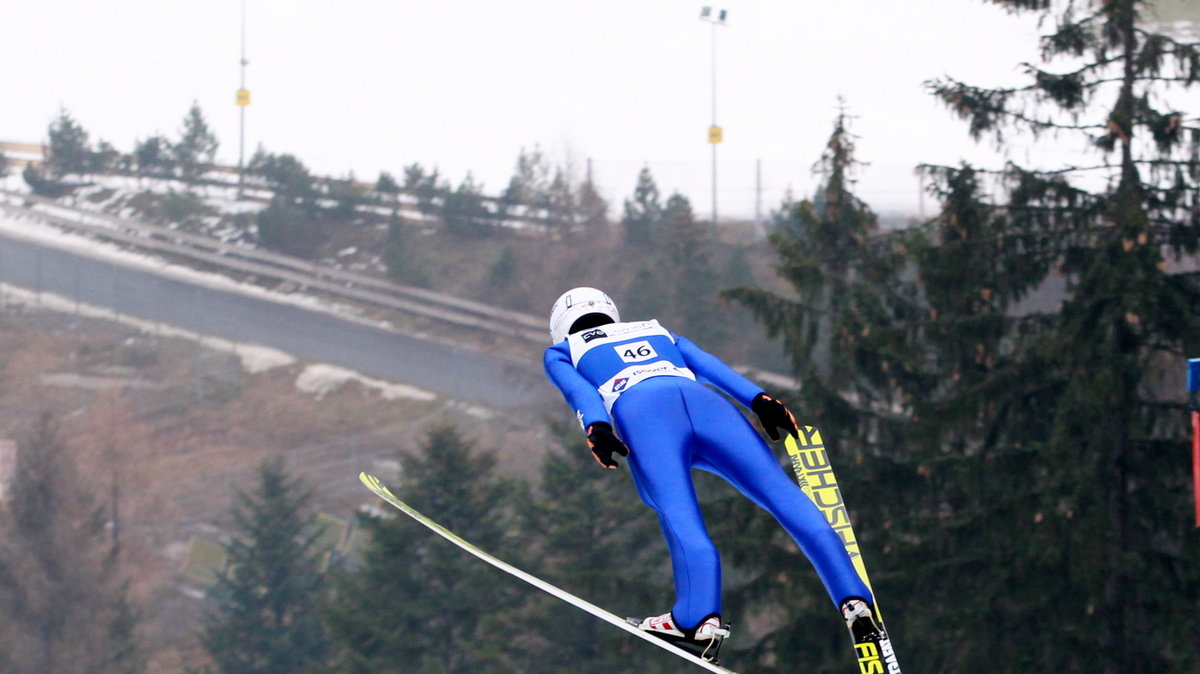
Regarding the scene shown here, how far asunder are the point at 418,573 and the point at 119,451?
19.1 meters

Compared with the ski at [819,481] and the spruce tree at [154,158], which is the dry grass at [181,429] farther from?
the ski at [819,481]

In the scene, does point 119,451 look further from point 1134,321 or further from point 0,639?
point 1134,321

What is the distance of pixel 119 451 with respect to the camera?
43188 millimetres

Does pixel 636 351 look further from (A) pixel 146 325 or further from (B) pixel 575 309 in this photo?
(A) pixel 146 325

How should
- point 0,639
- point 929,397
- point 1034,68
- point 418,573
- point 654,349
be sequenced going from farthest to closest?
point 0,639 < point 418,573 < point 929,397 < point 1034,68 < point 654,349

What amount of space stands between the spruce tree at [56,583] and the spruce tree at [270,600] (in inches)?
84.1

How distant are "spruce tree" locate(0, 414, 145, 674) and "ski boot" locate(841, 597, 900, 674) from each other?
30214 mm

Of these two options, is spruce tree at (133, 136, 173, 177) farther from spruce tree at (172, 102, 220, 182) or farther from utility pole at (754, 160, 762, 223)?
utility pole at (754, 160, 762, 223)

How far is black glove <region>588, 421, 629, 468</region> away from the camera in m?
5.29

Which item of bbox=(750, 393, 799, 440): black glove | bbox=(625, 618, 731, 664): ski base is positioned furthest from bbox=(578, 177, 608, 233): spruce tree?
bbox=(625, 618, 731, 664): ski base

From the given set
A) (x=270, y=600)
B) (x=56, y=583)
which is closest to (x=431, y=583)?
(x=270, y=600)

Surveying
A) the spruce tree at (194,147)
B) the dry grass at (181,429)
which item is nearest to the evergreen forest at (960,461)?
the dry grass at (181,429)

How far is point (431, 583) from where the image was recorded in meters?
27.7

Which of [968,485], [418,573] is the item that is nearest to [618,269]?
[418,573]
